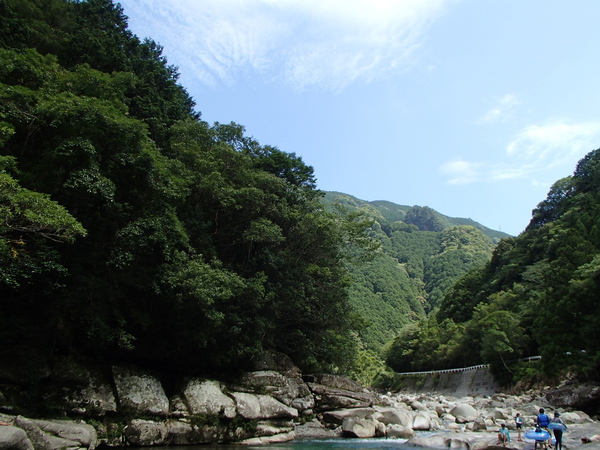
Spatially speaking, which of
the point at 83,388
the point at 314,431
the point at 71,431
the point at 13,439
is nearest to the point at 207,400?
the point at 83,388

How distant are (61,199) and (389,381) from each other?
65.8m

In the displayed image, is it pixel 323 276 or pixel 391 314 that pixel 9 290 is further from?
pixel 391 314

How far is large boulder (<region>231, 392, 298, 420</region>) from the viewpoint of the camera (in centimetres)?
1830

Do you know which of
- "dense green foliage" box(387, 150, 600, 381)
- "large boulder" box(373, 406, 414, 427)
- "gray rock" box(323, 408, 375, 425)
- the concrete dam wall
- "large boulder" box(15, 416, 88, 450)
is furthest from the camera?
the concrete dam wall

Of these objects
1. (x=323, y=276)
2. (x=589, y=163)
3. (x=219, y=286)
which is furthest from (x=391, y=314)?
(x=219, y=286)

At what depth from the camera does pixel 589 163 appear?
65.4m

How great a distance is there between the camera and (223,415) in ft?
57.5

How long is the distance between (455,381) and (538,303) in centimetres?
1967

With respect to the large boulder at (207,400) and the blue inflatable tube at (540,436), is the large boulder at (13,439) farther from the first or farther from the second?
the blue inflatable tube at (540,436)

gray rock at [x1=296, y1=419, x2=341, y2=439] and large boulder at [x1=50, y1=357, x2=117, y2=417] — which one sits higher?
large boulder at [x1=50, y1=357, x2=117, y2=417]

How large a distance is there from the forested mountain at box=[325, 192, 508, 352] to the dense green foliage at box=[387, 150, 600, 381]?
20940 millimetres

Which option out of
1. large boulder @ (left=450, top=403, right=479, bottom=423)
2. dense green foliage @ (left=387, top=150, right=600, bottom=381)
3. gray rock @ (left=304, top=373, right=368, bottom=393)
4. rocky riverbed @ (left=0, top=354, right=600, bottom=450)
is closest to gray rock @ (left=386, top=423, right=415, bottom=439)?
rocky riverbed @ (left=0, top=354, right=600, bottom=450)

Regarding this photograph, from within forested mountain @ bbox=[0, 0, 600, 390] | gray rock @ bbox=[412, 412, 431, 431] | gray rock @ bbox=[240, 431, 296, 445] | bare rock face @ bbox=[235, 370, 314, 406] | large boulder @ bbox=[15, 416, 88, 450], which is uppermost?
forested mountain @ bbox=[0, 0, 600, 390]

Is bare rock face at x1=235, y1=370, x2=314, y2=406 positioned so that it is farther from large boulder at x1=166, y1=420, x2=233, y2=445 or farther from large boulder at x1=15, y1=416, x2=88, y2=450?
large boulder at x1=15, y1=416, x2=88, y2=450
